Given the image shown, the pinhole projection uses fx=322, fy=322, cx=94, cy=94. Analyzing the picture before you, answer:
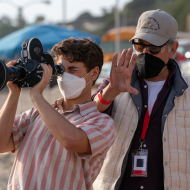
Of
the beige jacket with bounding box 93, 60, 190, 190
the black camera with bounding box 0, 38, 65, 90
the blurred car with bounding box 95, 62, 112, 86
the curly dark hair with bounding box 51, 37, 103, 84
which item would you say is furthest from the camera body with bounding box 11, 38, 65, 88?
the blurred car with bounding box 95, 62, 112, 86

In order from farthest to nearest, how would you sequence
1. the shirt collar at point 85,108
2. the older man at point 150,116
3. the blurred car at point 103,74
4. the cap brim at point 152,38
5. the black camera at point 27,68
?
the blurred car at point 103,74, the cap brim at point 152,38, the older man at point 150,116, the shirt collar at point 85,108, the black camera at point 27,68

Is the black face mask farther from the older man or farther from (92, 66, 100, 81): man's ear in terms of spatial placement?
(92, 66, 100, 81): man's ear

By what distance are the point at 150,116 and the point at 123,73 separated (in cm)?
45

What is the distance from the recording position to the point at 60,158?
72.6 inches

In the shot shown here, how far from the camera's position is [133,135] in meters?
2.26

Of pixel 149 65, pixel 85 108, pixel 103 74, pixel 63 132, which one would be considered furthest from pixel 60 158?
pixel 103 74

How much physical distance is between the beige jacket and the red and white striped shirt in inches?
13.1

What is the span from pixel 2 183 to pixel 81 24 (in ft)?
249

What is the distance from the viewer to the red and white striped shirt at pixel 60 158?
1.81 metres

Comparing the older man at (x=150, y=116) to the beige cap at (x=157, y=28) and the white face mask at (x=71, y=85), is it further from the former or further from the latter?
the white face mask at (x=71, y=85)

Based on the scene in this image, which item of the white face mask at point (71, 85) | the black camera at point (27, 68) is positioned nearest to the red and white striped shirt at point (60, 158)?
the white face mask at point (71, 85)

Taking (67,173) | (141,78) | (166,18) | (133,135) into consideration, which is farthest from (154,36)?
(67,173)

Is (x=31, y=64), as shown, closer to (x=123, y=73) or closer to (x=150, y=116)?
(x=123, y=73)

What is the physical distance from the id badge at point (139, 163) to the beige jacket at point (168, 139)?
0.27 ft
